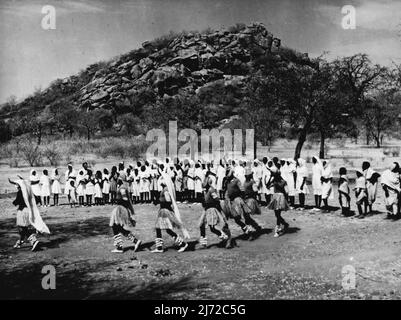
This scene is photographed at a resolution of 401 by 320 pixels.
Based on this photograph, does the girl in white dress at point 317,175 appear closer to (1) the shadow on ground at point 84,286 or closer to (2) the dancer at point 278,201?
(2) the dancer at point 278,201

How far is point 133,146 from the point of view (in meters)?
44.0

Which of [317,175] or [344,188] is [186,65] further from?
[344,188]

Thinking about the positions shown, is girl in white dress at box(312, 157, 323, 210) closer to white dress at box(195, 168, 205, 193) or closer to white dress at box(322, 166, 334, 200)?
white dress at box(322, 166, 334, 200)

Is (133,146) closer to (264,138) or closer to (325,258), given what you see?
(264,138)

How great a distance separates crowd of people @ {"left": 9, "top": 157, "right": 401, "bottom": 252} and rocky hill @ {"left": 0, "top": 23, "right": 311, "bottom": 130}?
6315 centimetres

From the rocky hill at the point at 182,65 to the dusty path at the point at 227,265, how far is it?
227 feet

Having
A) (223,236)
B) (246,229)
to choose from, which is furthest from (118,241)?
(246,229)

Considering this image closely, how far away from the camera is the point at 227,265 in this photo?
380 inches

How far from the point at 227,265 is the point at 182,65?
79.3 metres

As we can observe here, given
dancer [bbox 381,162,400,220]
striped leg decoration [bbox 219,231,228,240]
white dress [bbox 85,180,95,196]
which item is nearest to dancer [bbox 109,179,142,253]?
striped leg decoration [bbox 219,231,228,240]

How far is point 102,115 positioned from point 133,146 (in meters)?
40.9

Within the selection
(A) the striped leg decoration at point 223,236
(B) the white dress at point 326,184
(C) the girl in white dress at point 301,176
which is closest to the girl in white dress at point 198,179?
Result: (C) the girl in white dress at point 301,176

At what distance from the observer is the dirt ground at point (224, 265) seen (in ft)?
26.5

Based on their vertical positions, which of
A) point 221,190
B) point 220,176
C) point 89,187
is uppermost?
point 220,176
